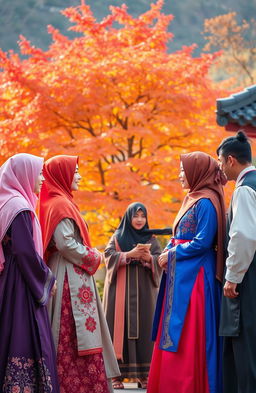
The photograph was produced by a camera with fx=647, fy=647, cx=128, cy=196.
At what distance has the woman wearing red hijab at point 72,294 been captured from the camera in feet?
15.1

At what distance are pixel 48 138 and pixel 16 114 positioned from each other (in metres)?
0.65

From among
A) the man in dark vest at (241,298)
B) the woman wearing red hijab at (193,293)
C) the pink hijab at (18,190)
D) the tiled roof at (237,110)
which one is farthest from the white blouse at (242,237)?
the tiled roof at (237,110)

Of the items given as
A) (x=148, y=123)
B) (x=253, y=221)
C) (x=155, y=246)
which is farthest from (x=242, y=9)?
(x=253, y=221)

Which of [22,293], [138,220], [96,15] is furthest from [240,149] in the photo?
[96,15]

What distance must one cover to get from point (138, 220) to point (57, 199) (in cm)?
223

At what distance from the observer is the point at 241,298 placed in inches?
160

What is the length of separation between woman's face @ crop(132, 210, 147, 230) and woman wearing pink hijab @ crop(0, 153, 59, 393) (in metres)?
2.67

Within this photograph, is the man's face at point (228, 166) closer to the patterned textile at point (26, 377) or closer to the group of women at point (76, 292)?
the group of women at point (76, 292)

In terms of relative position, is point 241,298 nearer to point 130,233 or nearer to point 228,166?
point 228,166

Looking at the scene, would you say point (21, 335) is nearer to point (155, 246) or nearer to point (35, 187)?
point (35, 187)

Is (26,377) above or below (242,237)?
below

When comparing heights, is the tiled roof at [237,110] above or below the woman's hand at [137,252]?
above

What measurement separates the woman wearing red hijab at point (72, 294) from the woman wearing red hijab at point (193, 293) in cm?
42

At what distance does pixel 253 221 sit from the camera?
407cm
